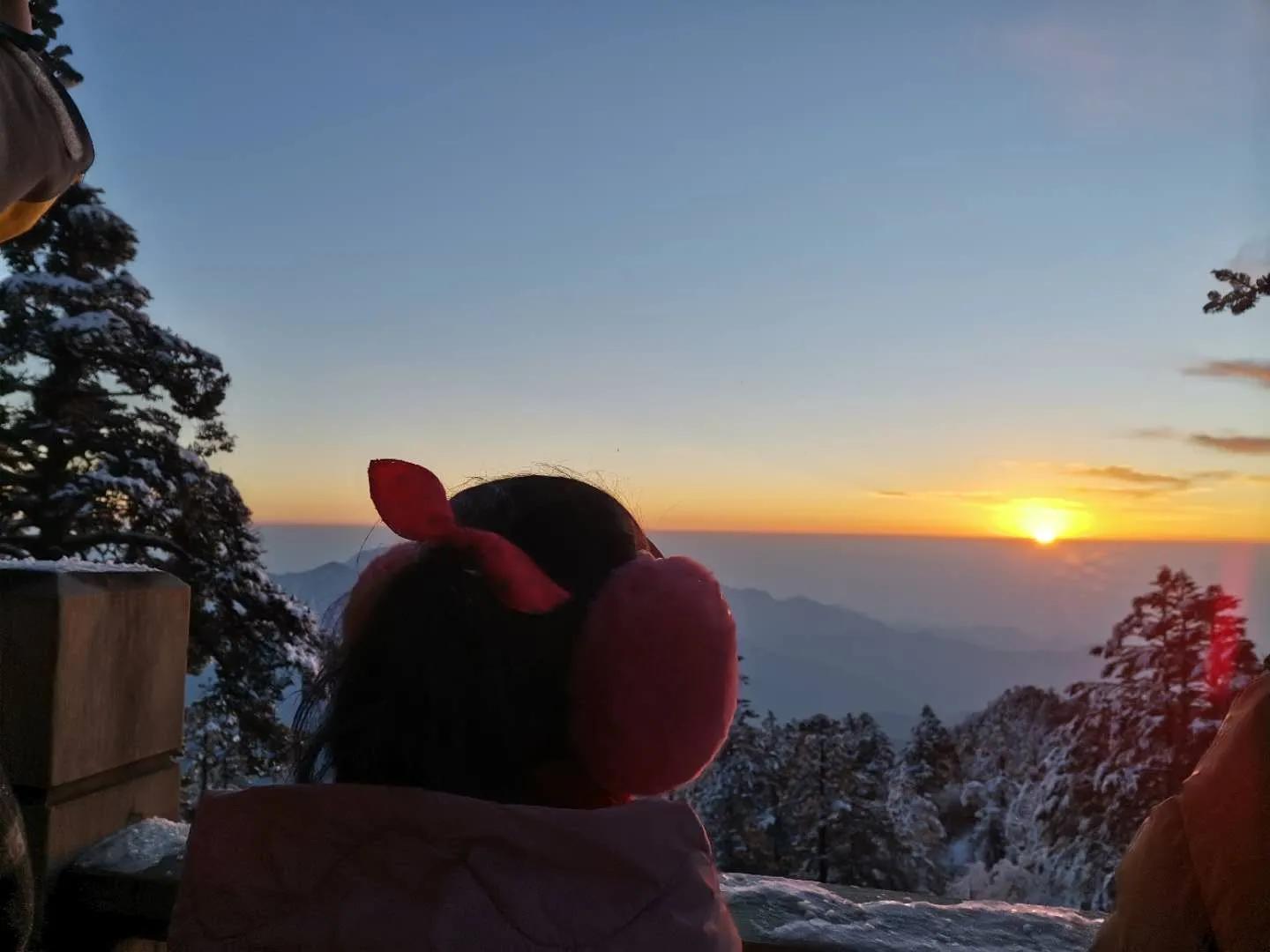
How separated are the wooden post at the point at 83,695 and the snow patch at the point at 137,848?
0.03m

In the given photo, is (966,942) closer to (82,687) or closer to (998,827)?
(82,687)

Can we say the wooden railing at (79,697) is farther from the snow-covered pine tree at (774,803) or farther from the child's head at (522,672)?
A: the snow-covered pine tree at (774,803)

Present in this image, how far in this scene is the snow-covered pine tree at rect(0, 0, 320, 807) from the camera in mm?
9609

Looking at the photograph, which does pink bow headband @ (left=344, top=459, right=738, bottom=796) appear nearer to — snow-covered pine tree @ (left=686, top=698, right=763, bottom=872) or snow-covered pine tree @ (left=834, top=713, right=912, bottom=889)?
snow-covered pine tree @ (left=686, top=698, right=763, bottom=872)

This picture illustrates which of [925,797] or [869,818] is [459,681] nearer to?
[869,818]

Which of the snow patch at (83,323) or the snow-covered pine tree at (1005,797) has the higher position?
the snow patch at (83,323)

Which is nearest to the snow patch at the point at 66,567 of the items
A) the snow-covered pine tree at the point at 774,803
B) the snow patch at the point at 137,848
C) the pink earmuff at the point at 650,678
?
the snow patch at the point at 137,848

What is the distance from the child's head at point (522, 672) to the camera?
115 centimetres

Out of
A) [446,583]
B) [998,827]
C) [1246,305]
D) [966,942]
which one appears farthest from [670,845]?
[998,827]

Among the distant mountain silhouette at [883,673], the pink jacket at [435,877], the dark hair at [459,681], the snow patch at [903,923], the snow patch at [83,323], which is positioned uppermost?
the snow patch at [83,323]

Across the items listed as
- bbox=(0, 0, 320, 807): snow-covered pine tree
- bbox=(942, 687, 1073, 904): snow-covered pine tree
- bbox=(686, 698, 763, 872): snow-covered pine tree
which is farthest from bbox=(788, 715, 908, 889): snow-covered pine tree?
bbox=(0, 0, 320, 807): snow-covered pine tree

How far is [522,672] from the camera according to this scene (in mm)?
1187

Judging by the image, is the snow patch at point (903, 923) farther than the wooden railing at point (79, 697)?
No

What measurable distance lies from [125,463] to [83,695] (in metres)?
8.99
